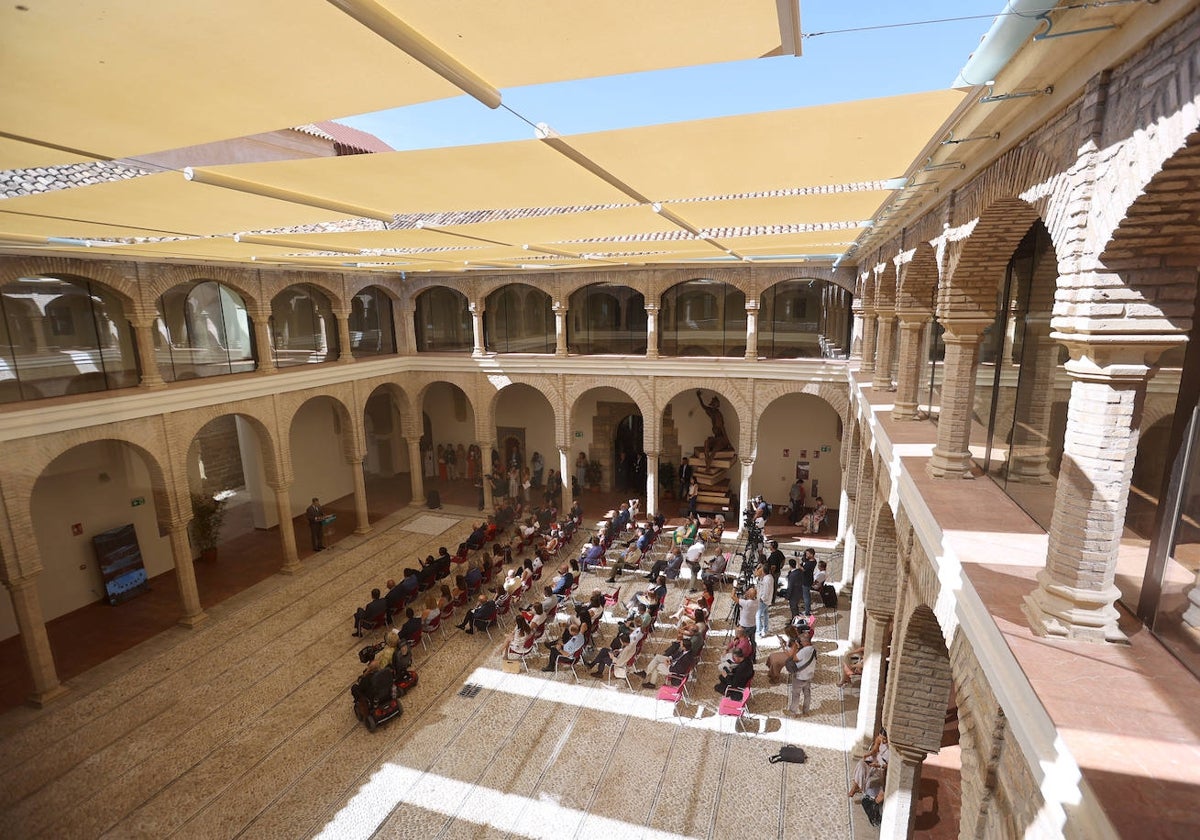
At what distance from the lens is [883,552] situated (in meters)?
6.93

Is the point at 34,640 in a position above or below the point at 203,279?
below

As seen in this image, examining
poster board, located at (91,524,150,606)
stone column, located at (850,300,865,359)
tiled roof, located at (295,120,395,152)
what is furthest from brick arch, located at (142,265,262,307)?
stone column, located at (850,300,865,359)

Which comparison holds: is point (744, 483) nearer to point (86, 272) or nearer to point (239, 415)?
point (239, 415)

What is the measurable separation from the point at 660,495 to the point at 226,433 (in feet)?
37.6

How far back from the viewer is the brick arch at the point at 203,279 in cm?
1063

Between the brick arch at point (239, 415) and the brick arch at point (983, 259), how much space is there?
12.0 meters

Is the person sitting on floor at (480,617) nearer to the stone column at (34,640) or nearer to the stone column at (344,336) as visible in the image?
the stone column at (34,640)

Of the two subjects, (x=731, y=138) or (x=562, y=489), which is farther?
(x=562, y=489)

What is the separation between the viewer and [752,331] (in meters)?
14.4

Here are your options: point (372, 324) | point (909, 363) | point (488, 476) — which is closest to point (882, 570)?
point (909, 363)

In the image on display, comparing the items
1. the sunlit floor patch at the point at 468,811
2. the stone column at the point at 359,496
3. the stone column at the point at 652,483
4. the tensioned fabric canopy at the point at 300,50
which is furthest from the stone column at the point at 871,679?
the stone column at the point at 359,496

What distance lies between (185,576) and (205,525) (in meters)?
3.06

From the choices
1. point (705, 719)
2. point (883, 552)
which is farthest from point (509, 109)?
point (705, 719)

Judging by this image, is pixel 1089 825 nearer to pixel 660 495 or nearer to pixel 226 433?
pixel 660 495
